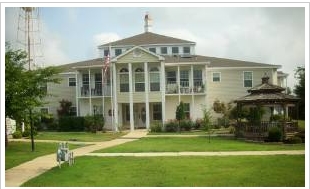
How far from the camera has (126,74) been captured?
105 ft

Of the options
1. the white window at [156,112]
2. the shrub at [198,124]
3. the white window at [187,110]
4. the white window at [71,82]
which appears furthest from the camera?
the white window at [71,82]

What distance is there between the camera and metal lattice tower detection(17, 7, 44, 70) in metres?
19.6

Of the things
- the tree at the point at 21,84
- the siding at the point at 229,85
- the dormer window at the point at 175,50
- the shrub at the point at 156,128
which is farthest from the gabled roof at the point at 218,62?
the tree at the point at 21,84

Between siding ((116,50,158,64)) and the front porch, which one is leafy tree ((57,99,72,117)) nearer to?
siding ((116,50,158,64))

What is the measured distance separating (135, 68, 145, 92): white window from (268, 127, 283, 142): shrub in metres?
12.1

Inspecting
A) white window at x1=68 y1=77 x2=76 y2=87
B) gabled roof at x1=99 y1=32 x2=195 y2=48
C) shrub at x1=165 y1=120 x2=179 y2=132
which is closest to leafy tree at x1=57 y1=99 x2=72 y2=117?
white window at x1=68 y1=77 x2=76 y2=87

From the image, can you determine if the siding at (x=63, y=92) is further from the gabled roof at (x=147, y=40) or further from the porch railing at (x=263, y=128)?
the porch railing at (x=263, y=128)

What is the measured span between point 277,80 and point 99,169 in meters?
19.8

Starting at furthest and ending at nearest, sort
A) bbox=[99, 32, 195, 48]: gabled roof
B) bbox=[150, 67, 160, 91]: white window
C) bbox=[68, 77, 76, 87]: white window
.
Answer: bbox=[99, 32, 195, 48]: gabled roof
bbox=[68, 77, 76, 87]: white window
bbox=[150, 67, 160, 91]: white window

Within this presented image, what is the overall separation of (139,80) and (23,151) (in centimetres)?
1361

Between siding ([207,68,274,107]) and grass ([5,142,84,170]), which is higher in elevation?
siding ([207,68,274,107])

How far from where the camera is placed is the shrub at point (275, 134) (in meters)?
21.5

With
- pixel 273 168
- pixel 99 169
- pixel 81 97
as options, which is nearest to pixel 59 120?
pixel 81 97
